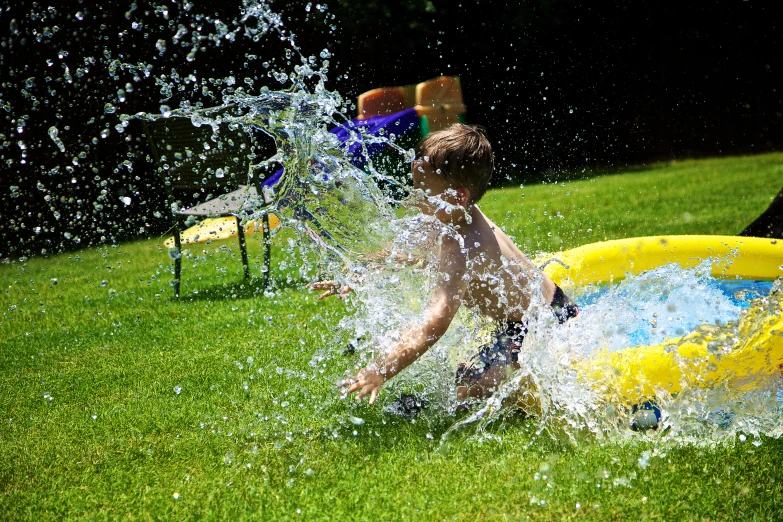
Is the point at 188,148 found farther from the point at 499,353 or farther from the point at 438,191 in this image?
the point at 499,353

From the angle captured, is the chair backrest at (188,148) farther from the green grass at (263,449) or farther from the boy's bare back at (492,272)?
the boy's bare back at (492,272)

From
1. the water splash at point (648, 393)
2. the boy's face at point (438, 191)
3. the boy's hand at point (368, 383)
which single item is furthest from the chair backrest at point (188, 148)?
the water splash at point (648, 393)

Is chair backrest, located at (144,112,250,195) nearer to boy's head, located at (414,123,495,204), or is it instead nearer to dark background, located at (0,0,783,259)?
boy's head, located at (414,123,495,204)

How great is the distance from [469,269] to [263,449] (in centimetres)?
103

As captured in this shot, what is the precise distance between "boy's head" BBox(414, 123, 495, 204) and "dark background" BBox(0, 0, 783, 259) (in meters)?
8.26

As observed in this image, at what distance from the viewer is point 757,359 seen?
256 cm

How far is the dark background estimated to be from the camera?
10.9 meters

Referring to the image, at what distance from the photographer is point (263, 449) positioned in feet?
9.04

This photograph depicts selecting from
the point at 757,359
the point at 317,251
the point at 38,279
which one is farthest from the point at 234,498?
the point at 38,279

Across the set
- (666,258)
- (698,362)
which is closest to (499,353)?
(698,362)

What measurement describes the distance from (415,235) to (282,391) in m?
0.94

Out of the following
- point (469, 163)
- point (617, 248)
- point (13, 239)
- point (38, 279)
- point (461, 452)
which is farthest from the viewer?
point (13, 239)

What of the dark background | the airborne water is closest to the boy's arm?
the airborne water

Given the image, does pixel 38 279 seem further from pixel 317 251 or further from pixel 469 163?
pixel 469 163
